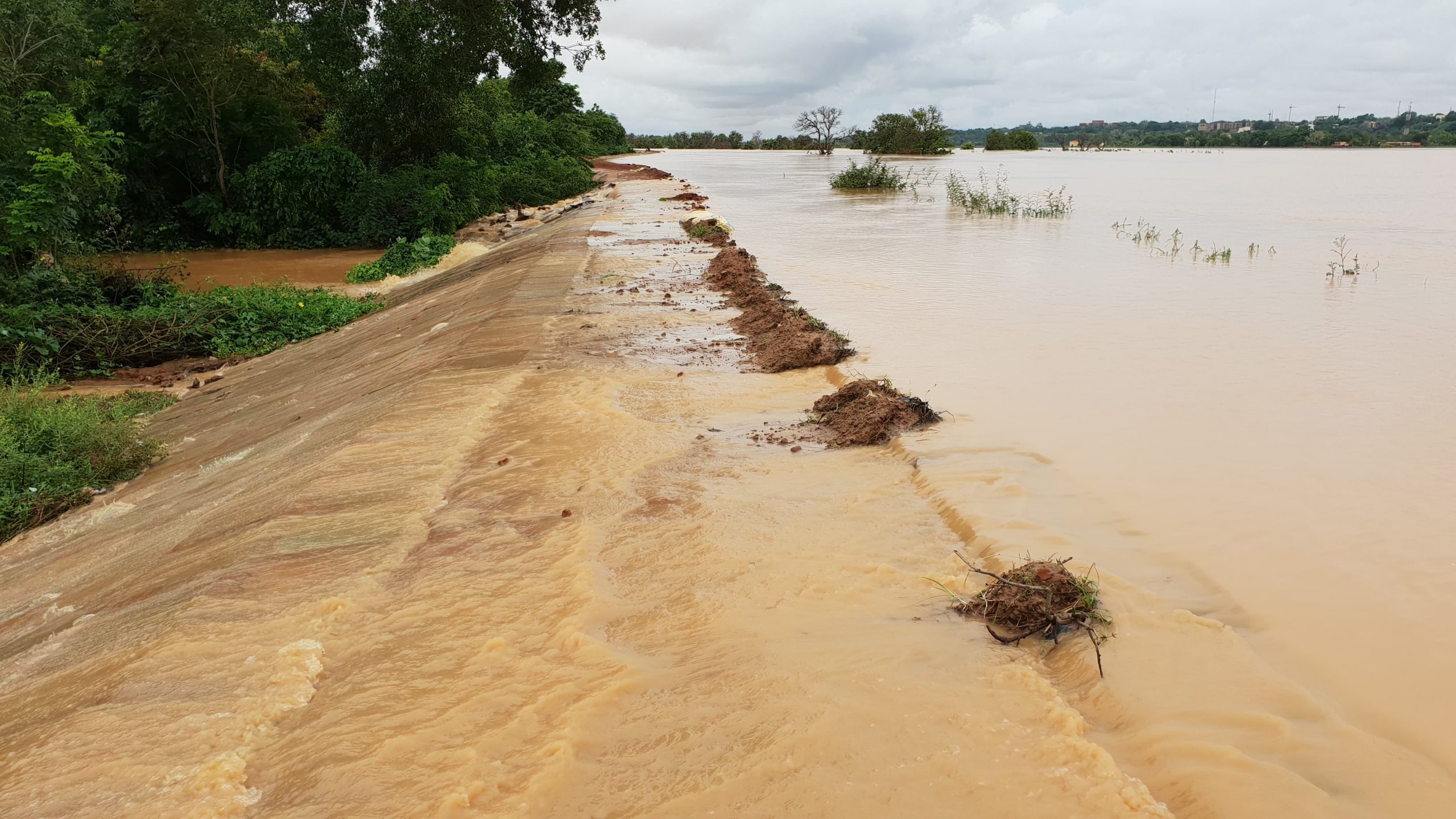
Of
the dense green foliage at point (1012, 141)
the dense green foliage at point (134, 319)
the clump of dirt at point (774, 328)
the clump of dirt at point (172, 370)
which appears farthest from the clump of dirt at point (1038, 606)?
the dense green foliage at point (1012, 141)

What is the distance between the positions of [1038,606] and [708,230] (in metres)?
19.4

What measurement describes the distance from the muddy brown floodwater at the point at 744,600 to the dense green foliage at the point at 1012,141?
9335 cm

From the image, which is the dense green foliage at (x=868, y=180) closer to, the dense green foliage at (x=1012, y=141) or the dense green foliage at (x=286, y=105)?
the dense green foliage at (x=286, y=105)

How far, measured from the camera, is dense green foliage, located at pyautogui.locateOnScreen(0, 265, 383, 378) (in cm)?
1220

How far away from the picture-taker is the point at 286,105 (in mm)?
23812

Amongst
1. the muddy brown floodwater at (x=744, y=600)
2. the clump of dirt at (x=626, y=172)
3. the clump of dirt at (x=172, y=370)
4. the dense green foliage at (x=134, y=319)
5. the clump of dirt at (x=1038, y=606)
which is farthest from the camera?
the clump of dirt at (x=626, y=172)

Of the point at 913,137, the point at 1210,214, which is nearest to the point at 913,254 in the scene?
the point at 1210,214

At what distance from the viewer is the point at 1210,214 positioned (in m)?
23.7

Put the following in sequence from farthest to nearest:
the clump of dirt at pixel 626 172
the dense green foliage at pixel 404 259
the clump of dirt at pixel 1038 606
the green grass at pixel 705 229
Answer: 1. the clump of dirt at pixel 626 172
2. the green grass at pixel 705 229
3. the dense green foliage at pixel 404 259
4. the clump of dirt at pixel 1038 606

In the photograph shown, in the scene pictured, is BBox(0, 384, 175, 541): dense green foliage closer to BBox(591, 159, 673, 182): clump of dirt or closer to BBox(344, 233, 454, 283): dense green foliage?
BBox(344, 233, 454, 283): dense green foliage

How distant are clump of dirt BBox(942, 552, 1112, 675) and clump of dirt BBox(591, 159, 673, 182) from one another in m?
47.1

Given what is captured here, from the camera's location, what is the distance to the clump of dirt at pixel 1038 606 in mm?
3842

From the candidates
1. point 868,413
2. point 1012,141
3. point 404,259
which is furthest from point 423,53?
point 1012,141

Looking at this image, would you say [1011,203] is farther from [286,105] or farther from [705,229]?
[286,105]
